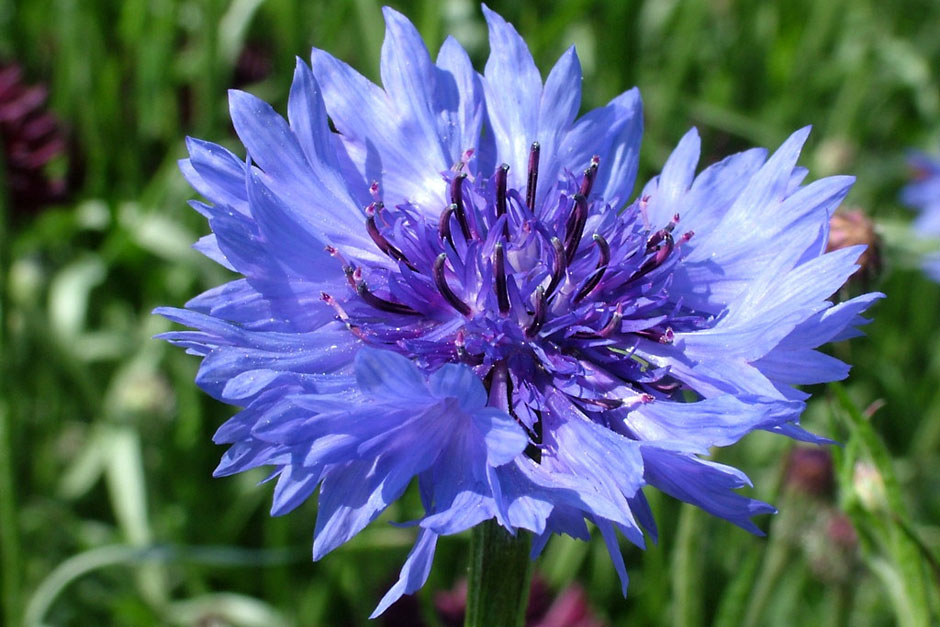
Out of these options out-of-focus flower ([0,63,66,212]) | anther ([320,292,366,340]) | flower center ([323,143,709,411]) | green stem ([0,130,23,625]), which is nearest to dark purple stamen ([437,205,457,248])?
flower center ([323,143,709,411])

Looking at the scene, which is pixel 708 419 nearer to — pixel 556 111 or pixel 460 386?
pixel 460 386

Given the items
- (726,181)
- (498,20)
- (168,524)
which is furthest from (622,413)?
(168,524)

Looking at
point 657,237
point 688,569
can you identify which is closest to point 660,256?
point 657,237

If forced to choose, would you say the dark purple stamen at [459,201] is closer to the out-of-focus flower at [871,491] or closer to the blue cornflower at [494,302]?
the blue cornflower at [494,302]

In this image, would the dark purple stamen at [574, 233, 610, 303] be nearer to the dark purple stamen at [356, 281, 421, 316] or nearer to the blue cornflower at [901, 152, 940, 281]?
the dark purple stamen at [356, 281, 421, 316]

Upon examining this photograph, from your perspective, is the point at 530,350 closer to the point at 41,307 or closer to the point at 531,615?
the point at 531,615

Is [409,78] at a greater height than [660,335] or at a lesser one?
greater
